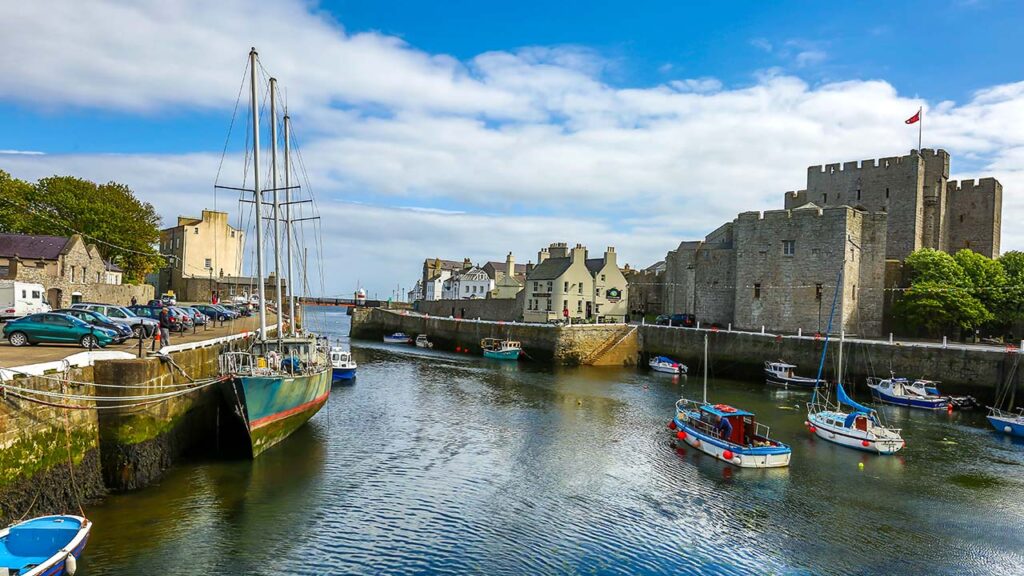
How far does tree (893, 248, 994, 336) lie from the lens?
3962 centimetres

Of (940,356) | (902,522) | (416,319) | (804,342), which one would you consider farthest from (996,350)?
(416,319)

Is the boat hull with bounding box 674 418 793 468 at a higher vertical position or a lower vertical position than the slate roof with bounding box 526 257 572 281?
lower

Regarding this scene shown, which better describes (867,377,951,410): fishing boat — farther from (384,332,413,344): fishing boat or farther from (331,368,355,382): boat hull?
(384,332,413,344): fishing boat

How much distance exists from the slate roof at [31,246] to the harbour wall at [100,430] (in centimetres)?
2390

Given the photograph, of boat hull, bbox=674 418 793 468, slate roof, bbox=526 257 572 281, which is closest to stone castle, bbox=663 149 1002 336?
slate roof, bbox=526 257 572 281

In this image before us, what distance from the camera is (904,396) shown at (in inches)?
1252

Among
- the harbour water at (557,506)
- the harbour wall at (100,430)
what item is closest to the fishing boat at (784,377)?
the harbour water at (557,506)

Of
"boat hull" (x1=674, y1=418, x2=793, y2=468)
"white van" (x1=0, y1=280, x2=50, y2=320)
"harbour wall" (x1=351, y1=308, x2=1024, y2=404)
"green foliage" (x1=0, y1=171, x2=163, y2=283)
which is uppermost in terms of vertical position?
"green foliage" (x1=0, y1=171, x2=163, y2=283)

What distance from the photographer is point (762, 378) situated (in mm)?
40719

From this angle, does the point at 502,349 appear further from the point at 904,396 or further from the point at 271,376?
the point at 271,376

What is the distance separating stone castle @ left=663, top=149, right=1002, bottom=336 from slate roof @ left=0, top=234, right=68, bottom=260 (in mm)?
45246

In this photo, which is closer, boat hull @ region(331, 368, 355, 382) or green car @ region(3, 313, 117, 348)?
green car @ region(3, 313, 117, 348)

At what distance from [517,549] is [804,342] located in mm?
32231

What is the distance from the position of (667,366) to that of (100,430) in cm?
3670
